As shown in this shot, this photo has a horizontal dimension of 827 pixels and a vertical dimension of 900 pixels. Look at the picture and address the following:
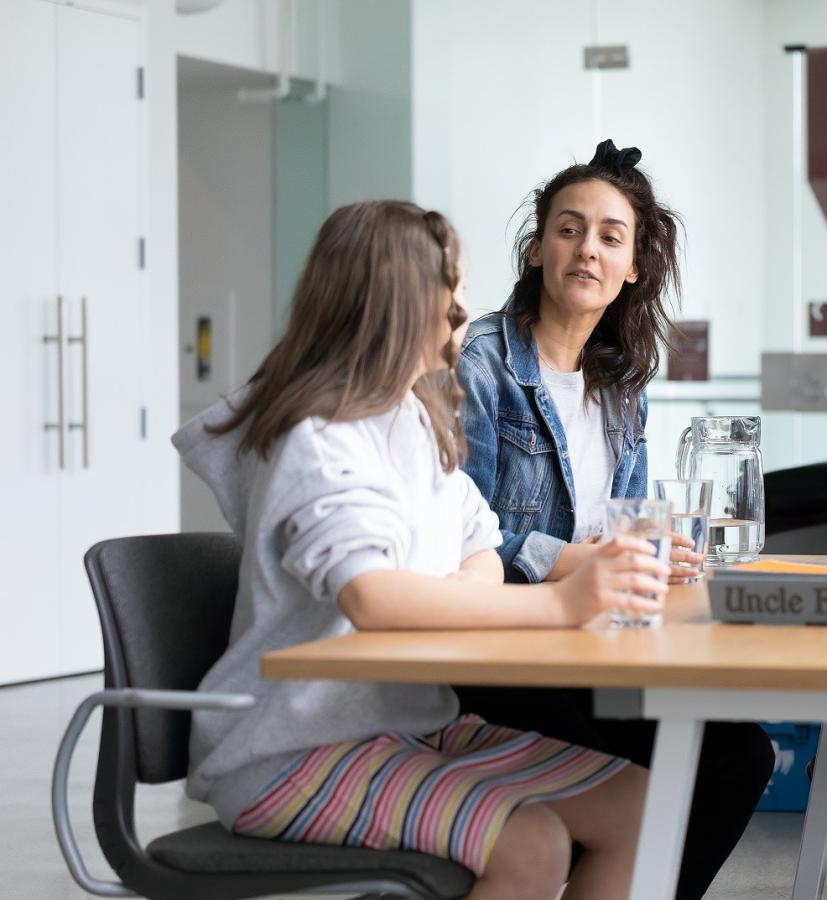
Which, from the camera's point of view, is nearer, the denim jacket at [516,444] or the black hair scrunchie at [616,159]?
the denim jacket at [516,444]

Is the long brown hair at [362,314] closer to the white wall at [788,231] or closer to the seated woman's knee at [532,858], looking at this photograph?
the seated woman's knee at [532,858]

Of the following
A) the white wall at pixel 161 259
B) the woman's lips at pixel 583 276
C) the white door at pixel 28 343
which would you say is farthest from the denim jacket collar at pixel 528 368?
the white wall at pixel 161 259

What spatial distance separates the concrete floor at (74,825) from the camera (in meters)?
2.90

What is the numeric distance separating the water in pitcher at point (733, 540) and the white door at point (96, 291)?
11.3 ft

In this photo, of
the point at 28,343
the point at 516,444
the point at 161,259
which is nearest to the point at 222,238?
the point at 161,259

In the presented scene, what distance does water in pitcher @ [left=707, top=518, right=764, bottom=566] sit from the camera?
2189mm

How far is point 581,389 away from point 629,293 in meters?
0.22

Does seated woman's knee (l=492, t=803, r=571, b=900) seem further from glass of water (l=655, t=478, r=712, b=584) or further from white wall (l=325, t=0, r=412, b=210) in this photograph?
white wall (l=325, t=0, r=412, b=210)

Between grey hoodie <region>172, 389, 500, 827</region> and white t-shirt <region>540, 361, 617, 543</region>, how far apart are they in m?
0.65

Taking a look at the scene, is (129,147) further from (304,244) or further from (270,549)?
(270,549)

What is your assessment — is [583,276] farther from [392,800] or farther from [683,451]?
[392,800]

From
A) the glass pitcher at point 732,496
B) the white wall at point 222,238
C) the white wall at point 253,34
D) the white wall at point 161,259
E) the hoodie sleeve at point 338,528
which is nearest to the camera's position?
the hoodie sleeve at point 338,528

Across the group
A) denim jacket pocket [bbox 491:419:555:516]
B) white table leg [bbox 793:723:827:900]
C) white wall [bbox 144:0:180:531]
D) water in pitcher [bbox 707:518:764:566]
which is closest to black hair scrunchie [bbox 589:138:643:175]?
denim jacket pocket [bbox 491:419:555:516]

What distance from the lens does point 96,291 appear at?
5.33 meters
